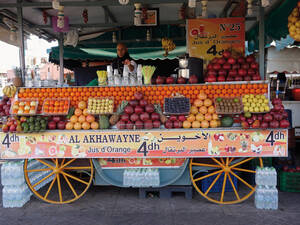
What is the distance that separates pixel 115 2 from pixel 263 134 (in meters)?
3.36

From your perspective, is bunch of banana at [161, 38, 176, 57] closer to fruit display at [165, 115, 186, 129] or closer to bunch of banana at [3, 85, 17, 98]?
fruit display at [165, 115, 186, 129]

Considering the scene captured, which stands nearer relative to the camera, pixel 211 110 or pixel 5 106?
pixel 211 110

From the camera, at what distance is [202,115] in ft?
14.0

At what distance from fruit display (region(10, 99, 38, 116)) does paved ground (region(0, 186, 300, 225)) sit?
1.50m

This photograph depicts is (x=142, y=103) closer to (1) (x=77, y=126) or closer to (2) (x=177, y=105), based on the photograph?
(2) (x=177, y=105)

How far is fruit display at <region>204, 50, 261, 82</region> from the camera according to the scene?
14.9 ft

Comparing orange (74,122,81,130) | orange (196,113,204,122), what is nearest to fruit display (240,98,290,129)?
orange (196,113,204,122)

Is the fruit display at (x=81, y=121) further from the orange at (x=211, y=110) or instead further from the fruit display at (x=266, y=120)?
the fruit display at (x=266, y=120)

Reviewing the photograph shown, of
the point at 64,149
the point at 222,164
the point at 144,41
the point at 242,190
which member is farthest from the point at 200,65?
the point at 144,41

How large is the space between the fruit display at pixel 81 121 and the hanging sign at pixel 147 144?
95 millimetres

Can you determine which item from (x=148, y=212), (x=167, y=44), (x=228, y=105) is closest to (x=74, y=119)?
(x=148, y=212)

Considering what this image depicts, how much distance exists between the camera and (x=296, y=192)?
4793 mm

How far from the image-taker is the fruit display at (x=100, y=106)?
13.9 feet

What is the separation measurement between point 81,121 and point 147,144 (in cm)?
109
